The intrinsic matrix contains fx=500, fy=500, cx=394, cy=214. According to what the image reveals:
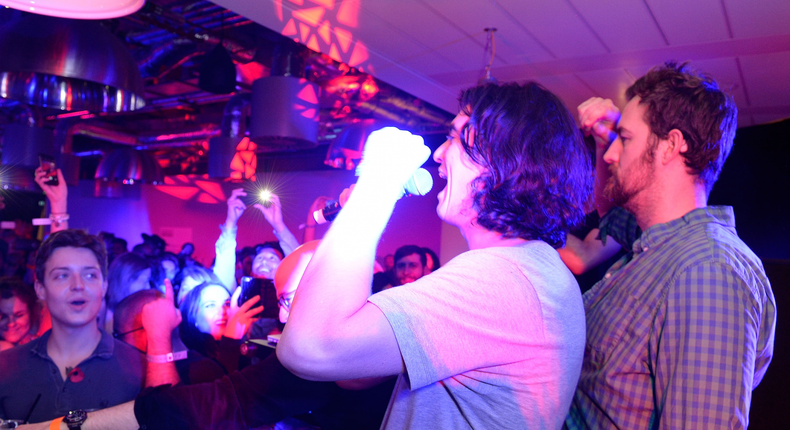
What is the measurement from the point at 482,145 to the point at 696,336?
539 millimetres

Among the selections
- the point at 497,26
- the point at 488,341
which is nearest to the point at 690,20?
the point at 497,26

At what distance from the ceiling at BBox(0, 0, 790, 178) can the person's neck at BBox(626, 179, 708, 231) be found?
4.21 feet

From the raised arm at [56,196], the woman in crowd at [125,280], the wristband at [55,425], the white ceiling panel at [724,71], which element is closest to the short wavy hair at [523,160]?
the wristband at [55,425]

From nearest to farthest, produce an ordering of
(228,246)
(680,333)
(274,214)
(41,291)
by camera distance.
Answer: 1. (680,333)
2. (41,291)
3. (274,214)
4. (228,246)

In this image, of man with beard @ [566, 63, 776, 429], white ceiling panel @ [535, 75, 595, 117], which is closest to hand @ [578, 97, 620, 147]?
man with beard @ [566, 63, 776, 429]

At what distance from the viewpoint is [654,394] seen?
3.30 ft

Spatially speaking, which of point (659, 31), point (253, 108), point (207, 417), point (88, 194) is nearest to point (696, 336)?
point (207, 417)

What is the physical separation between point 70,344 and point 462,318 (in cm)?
185

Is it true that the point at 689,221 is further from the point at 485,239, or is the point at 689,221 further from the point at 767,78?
the point at 767,78

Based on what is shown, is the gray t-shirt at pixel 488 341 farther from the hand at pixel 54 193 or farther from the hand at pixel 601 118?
the hand at pixel 54 193

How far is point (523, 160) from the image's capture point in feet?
2.78

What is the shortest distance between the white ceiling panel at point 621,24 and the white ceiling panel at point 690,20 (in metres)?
0.05

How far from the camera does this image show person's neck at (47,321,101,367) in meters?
1.91

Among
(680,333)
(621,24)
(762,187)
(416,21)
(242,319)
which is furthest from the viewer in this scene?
(762,187)
